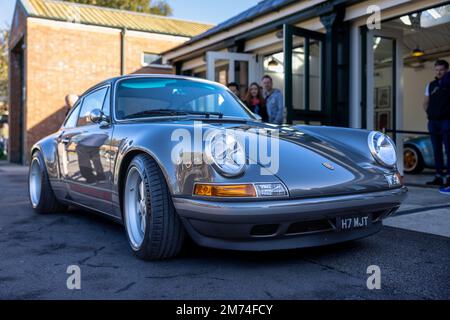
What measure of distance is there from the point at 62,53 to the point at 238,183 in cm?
1560

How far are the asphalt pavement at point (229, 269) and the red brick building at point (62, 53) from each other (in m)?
13.4

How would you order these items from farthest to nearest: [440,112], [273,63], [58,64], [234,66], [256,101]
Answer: [58,64], [273,63], [234,66], [256,101], [440,112]

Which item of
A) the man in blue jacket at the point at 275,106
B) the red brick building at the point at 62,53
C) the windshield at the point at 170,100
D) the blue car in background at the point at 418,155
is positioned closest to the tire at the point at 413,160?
the blue car in background at the point at 418,155

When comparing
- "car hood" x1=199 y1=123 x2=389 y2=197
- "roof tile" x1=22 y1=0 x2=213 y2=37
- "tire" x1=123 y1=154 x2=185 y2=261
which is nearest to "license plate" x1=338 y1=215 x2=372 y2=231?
"car hood" x1=199 y1=123 x2=389 y2=197

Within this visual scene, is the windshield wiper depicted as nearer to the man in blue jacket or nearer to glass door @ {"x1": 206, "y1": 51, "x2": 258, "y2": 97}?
the man in blue jacket

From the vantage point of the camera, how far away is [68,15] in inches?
664

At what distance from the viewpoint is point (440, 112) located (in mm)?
6395

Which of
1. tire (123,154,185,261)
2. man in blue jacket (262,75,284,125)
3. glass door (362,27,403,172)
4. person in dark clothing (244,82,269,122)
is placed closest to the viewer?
tire (123,154,185,261)

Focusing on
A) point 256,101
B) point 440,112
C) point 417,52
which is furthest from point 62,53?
point 440,112

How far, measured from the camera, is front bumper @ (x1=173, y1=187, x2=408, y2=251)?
8.14ft

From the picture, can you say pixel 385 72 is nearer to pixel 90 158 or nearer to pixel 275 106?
pixel 275 106

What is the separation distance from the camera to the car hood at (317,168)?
8.59ft

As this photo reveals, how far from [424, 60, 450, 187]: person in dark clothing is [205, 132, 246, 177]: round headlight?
4.45 m

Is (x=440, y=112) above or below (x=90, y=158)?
above
